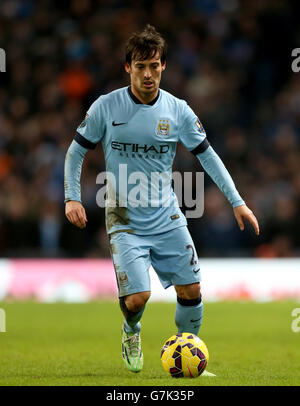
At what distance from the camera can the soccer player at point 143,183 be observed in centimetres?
679

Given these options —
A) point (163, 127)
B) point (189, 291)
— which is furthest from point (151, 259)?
point (163, 127)

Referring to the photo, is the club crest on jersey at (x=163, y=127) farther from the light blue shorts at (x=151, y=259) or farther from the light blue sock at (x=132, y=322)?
the light blue sock at (x=132, y=322)

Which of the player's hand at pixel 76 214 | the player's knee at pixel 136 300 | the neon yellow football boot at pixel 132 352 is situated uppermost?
the player's hand at pixel 76 214

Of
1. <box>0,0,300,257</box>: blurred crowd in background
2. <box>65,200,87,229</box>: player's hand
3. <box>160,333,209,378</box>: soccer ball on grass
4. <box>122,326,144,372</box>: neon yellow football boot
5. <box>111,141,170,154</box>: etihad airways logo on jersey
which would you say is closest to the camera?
<box>160,333,209,378</box>: soccer ball on grass

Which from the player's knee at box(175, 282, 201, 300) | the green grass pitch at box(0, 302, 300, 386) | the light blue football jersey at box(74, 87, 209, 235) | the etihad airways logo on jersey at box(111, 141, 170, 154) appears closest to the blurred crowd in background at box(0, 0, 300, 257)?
the green grass pitch at box(0, 302, 300, 386)

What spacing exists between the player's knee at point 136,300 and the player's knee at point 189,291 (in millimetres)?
331

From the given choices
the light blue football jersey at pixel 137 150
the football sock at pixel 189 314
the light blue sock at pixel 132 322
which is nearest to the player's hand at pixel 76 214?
the light blue football jersey at pixel 137 150

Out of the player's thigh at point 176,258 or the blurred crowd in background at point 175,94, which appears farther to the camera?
the blurred crowd in background at point 175,94

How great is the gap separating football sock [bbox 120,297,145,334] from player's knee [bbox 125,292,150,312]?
0.06 meters

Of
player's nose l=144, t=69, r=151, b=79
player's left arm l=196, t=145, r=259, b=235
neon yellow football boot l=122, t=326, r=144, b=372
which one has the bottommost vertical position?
neon yellow football boot l=122, t=326, r=144, b=372

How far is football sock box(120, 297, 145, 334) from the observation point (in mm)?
6887

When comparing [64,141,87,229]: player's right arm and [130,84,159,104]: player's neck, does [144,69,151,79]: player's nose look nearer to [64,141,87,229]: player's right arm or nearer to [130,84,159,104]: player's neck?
[130,84,159,104]: player's neck

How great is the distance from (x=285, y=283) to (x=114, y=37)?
6497mm

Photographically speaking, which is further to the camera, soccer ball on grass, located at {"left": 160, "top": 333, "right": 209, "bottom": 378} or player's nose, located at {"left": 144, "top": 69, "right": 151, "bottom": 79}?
player's nose, located at {"left": 144, "top": 69, "right": 151, "bottom": 79}
